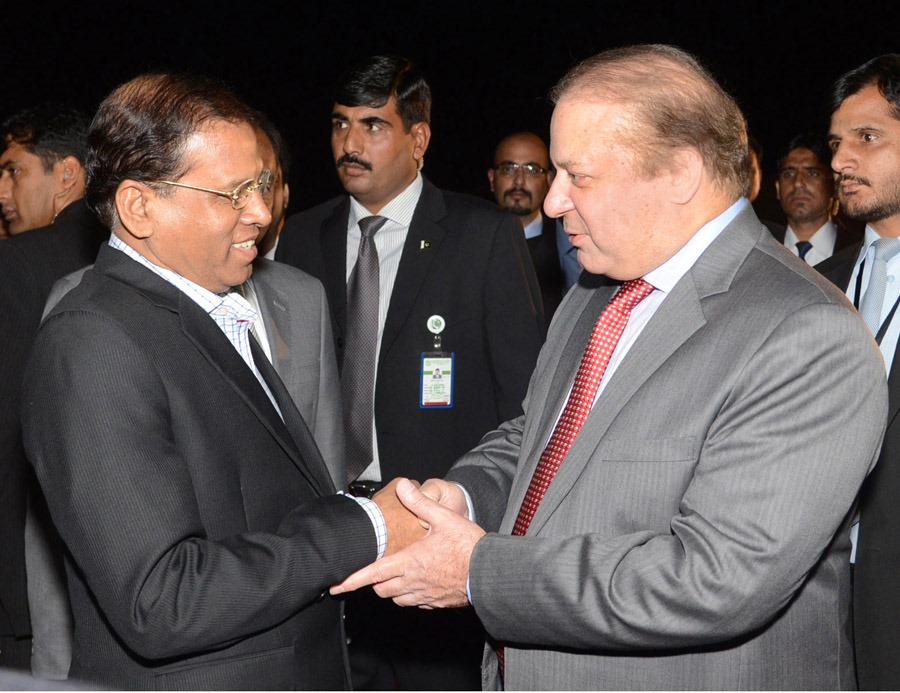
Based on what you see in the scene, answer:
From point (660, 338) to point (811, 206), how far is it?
4.78 m

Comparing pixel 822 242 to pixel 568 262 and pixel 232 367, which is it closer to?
pixel 568 262

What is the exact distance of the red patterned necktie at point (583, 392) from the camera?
182 cm

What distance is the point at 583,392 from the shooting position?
183 cm

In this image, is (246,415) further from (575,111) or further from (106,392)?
(575,111)

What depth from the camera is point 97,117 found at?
1794 millimetres

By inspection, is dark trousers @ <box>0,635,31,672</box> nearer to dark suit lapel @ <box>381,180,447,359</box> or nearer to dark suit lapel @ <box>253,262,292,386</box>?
dark suit lapel @ <box>253,262,292,386</box>

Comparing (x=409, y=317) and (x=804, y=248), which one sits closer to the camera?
(x=409, y=317)

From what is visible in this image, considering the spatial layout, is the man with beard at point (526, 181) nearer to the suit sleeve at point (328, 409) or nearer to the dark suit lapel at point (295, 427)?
the suit sleeve at point (328, 409)

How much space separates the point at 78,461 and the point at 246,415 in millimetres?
321

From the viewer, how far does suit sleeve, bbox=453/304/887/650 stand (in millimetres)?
1479

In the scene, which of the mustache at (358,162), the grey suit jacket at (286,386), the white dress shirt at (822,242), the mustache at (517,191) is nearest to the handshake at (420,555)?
the grey suit jacket at (286,386)

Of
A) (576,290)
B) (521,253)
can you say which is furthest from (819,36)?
(576,290)

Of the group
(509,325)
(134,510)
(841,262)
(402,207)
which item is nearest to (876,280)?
(841,262)

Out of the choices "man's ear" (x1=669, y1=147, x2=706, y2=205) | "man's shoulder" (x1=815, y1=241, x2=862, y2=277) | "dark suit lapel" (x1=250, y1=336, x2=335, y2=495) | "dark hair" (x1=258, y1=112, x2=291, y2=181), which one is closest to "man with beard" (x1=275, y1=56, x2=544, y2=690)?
"dark hair" (x1=258, y1=112, x2=291, y2=181)
